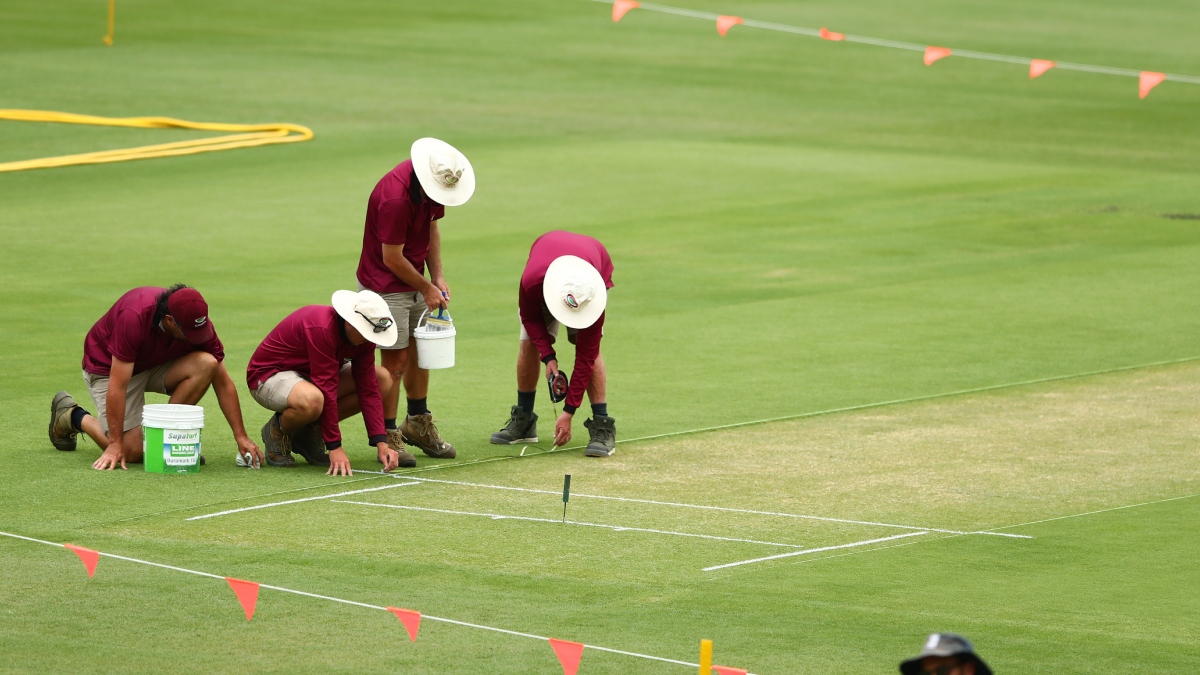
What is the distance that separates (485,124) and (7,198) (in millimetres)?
9226

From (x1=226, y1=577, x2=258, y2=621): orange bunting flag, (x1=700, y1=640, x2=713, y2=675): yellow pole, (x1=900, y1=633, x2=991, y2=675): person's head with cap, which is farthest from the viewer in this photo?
(x1=226, y1=577, x2=258, y2=621): orange bunting flag

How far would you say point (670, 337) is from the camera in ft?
52.7

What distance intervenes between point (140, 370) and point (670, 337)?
6.24 metres

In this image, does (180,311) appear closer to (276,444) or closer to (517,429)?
(276,444)

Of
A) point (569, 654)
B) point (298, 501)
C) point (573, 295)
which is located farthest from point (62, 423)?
point (569, 654)

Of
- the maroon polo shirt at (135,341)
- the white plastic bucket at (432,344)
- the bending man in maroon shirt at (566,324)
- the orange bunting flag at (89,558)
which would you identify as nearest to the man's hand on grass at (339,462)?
the maroon polo shirt at (135,341)

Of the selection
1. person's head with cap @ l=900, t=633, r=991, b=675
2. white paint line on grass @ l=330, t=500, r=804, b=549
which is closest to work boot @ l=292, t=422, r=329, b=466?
white paint line on grass @ l=330, t=500, r=804, b=549

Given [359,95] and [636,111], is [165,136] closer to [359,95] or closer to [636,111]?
[359,95]

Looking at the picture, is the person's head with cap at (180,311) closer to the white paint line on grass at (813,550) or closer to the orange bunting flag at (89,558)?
the orange bunting flag at (89,558)

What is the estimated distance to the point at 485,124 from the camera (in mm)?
29047

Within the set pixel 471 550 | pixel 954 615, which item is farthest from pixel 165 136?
pixel 954 615

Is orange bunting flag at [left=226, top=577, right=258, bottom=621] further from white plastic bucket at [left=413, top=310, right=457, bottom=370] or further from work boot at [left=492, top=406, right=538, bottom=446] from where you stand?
work boot at [left=492, top=406, right=538, bottom=446]

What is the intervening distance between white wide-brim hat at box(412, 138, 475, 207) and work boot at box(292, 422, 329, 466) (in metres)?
1.76

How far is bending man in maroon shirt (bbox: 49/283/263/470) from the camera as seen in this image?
10664 millimetres
